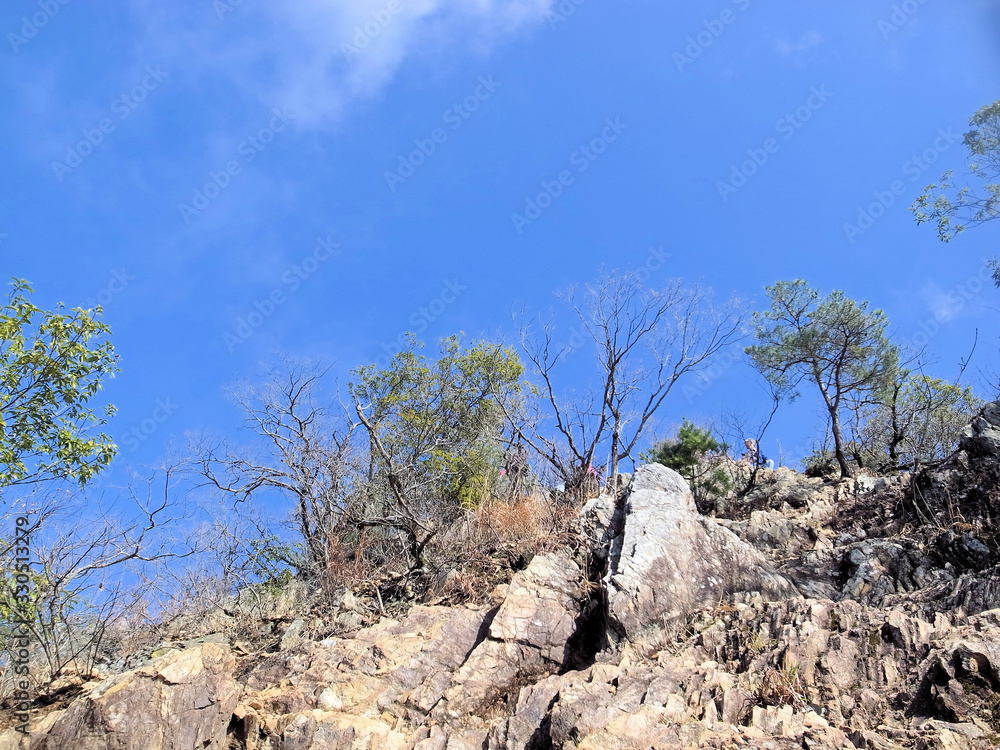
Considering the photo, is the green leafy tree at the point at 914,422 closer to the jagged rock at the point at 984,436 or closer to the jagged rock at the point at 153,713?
the jagged rock at the point at 984,436

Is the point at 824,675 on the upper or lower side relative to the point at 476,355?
lower

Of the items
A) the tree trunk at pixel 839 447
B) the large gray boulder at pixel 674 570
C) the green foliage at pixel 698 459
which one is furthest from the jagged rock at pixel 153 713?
the tree trunk at pixel 839 447

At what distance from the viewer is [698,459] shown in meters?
14.2

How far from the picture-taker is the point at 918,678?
4727 mm

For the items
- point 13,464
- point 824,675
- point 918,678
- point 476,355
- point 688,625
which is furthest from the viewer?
point 476,355

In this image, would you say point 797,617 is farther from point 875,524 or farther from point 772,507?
point 772,507

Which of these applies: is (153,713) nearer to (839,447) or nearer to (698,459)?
(698,459)

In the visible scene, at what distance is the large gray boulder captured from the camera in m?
6.54

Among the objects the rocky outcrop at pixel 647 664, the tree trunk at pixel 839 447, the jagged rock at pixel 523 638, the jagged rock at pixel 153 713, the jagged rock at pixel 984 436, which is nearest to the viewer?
the rocky outcrop at pixel 647 664

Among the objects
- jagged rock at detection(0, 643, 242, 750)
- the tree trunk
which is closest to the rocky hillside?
jagged rock at detection(0, 643, 242, 750)

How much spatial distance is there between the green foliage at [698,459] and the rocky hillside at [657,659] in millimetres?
4642

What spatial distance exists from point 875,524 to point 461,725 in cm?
637

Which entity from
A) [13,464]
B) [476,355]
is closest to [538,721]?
[13,464]

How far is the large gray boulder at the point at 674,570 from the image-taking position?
6.54 metres
